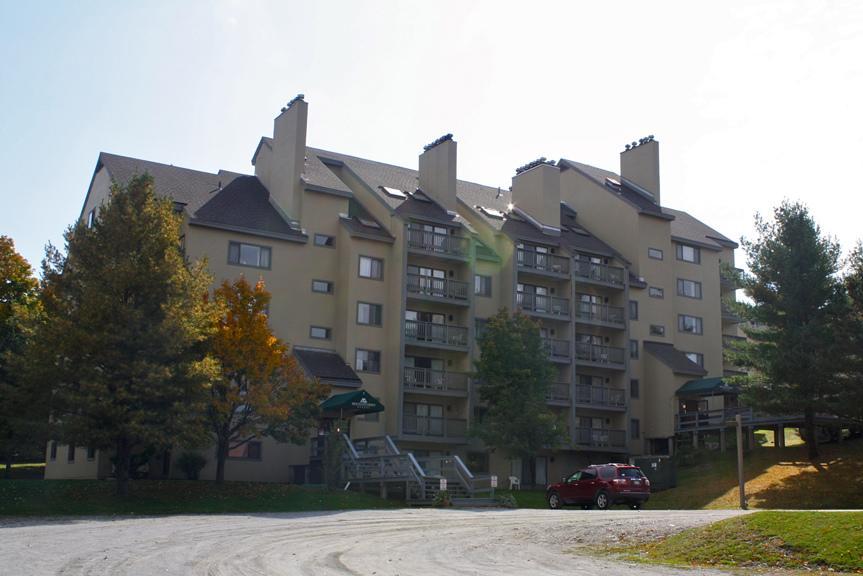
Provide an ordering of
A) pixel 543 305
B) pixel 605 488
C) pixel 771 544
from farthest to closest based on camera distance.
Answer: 1. pixel 543 305
2. pixel 605 488
3. pixel 771 544

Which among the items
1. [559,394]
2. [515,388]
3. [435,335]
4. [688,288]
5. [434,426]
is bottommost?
[434,426]

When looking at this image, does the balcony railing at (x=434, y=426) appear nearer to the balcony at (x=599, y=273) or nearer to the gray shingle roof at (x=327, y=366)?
the gray shingle roof at (x=327, y=366)

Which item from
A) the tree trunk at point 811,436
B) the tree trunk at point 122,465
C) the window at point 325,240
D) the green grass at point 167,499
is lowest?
the green grass at point 167,499

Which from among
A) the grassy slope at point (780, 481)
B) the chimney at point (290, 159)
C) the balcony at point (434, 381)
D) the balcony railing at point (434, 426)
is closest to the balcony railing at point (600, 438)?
the grassy slope at point (780, 481)

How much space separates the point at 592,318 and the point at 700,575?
39.4 m

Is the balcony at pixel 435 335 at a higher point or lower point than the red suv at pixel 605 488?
higher

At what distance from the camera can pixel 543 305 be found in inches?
2156

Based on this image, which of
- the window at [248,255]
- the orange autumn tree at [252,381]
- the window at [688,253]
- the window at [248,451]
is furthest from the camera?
the window at [688,253]

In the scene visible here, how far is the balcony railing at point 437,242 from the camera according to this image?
50.7 meters

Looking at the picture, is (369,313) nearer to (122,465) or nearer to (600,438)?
(600,438)

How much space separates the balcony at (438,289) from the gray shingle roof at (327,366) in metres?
5.18

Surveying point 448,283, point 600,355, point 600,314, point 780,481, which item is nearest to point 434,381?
point 448,283

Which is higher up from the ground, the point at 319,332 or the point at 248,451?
the point at 319,332

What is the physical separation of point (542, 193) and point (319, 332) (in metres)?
16.5
